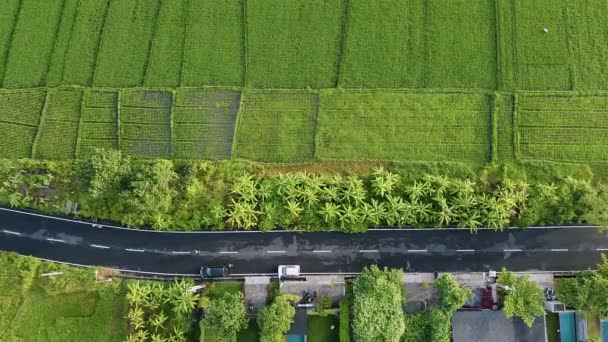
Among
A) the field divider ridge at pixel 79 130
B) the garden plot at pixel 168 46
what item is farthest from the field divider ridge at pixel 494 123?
the field divider ridge at pixel 79 130

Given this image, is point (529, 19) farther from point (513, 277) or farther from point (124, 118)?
point (124, 118)

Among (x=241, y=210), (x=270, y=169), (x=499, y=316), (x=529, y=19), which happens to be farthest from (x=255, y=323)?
(x=529, y=19)

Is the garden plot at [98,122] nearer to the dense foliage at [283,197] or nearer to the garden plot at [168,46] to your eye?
the dense foliage at [283,197]

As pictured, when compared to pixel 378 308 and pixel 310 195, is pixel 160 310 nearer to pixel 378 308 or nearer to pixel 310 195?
pixel 310 195

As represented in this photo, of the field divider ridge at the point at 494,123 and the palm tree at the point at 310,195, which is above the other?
the field divider ridge at the point at 494,123

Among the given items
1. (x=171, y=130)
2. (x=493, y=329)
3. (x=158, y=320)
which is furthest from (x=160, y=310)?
(x=493, y=329)

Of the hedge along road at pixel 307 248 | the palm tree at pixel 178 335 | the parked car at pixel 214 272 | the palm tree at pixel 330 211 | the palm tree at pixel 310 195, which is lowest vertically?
the palm tree at pixel 178 335
